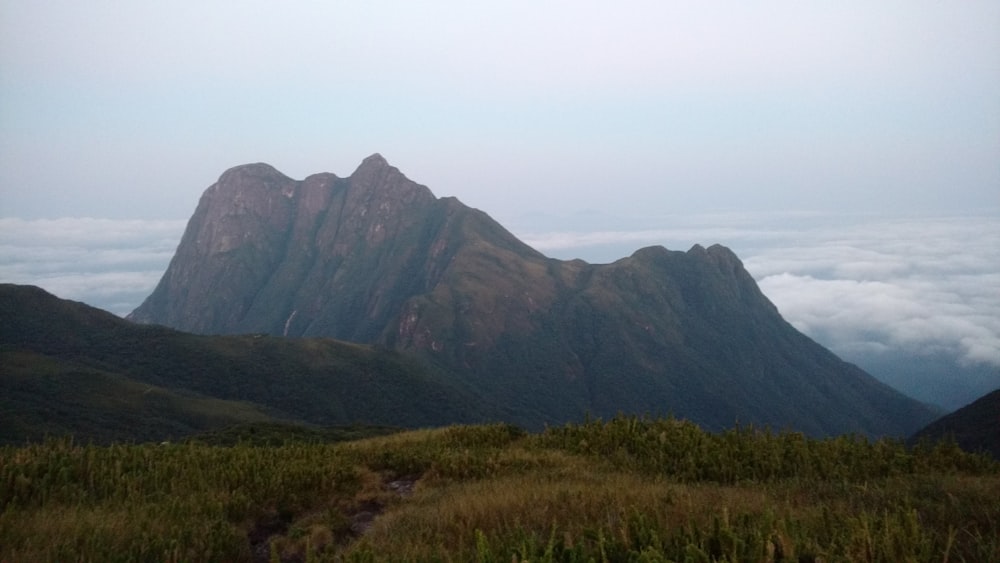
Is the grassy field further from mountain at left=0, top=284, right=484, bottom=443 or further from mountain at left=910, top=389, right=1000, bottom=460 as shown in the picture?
mountain at left=0, top=284, right=484, bottom=443

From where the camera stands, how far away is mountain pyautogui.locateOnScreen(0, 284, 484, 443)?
292ft

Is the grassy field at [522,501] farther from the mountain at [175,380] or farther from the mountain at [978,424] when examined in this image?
the mountain at [175,380]

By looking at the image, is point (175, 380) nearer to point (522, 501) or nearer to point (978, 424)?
point (978, 424)

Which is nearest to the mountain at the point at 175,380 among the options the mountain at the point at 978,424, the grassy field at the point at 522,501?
the grassy field at the point at 522,501

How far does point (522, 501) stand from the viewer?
747 cm

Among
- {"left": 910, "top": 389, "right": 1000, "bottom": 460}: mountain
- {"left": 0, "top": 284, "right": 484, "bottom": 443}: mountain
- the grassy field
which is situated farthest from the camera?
{"left": 0, "top": 284, "right": 484, "bottom": 443}: mountain

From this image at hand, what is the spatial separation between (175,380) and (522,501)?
13479cm

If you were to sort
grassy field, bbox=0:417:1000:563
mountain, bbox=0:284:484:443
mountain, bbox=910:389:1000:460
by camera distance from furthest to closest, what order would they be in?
mountain, bbox=0:284:484:443 → mountain, bbox=910:389:1000:460 → grassy field, bbox=0:417:1000:563

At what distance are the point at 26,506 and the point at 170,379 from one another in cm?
13152

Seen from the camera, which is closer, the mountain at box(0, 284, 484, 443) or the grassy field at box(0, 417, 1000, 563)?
the grassy field at box(0, 417, 1000, 563)

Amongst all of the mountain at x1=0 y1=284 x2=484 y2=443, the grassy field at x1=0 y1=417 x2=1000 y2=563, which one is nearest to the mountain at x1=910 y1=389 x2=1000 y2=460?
the grassy field at x1=0 y1=417 x2=1000 y2=563

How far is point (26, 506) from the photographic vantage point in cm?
781

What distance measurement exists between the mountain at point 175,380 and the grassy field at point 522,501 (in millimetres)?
73457

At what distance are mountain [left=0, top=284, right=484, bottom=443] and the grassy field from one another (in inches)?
2892
